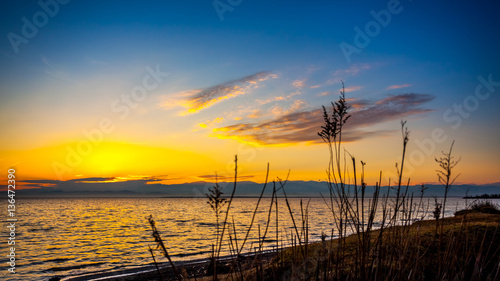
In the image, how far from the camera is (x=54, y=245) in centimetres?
2580

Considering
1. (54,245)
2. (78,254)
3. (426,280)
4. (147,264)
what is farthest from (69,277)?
(426,280)

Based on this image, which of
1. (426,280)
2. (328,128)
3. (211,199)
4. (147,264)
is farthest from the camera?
(147,264)

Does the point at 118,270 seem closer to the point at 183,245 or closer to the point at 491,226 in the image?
the point at 183,245

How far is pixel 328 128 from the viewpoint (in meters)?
2.13

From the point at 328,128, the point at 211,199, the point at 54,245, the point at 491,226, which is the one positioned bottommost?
the point at 54,245

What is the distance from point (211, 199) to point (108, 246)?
2756 centimetres

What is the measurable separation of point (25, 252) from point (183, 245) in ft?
35.8

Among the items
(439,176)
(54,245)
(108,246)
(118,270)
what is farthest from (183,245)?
(439,176)

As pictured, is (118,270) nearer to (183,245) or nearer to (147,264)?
(147,264)

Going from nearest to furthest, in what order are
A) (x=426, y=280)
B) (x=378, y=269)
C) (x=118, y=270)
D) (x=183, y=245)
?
(x=378, y=269)
(x=426, y=280)
(x=118, y=270)
(x=183, y=245)

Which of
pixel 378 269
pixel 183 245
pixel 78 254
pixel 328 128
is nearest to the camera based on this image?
pixel 378 269

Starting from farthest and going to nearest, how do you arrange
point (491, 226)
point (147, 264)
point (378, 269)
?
point (147, 264) → point (491, 226) → point (378, 269)

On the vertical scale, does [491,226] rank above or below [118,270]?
above

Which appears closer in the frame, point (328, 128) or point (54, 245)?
point (328, 128)
